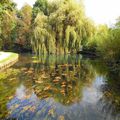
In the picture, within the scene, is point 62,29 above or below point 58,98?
above

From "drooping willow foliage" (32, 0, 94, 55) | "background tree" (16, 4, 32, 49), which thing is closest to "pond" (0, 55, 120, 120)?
"drooping willow foliage" (32, 0, 94, 55)

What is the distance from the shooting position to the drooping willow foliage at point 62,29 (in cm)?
3297

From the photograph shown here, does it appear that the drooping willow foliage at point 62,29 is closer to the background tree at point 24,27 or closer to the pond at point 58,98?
the pond at point 58,98

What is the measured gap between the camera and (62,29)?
33812mm

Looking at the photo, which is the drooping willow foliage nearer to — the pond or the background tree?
the pond

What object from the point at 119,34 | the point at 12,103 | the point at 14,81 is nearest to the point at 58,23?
the point at 119,34

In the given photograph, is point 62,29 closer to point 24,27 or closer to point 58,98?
point 24,27

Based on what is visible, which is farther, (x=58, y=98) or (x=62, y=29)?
(x=62, y=29)

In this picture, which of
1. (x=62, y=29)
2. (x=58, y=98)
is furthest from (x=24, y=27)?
(x=58, y=98)

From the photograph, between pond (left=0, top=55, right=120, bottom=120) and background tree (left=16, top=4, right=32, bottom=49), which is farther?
background tree (left=16, top=4, right=32, bottom=49)

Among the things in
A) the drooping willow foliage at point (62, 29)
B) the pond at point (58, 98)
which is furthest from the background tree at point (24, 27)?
the pond at point (58, 98)

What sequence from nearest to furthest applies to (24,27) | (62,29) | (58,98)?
(58,98), (62,29), (24,27)

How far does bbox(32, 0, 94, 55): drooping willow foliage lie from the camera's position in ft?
108

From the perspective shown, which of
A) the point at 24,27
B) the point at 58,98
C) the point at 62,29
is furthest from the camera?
the point at 24,27
